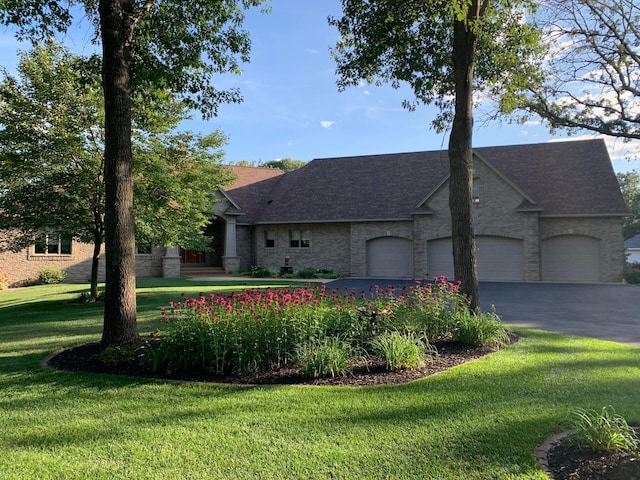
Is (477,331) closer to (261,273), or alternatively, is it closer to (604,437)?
(604,437)

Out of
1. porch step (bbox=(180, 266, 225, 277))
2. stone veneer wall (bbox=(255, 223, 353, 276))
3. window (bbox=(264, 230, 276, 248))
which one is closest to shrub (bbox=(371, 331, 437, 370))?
stone veneer wall (bbox=(255, 223, 353, 276))

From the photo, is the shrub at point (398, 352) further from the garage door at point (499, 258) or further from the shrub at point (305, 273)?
the shrub at point (305, 273)

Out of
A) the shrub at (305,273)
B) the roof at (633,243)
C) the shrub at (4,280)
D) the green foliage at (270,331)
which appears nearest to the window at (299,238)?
the shrub at (305,273)

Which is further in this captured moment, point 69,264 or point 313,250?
point 313,250

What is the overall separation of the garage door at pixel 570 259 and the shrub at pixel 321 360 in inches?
778

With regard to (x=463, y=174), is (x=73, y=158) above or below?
above

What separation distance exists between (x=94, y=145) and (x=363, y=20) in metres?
8.61

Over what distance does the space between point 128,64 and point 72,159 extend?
264 inches

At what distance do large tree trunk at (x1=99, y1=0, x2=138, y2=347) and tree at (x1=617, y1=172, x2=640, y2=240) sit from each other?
49.0m

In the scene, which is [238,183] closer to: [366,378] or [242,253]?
[242,253]

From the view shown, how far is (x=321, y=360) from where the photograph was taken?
584 cm

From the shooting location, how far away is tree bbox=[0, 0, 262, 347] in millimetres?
6992

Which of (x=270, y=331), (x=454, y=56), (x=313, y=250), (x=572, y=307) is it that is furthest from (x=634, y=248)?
(x=270, y=331)

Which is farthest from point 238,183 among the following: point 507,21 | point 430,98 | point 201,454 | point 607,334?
point 201,454
